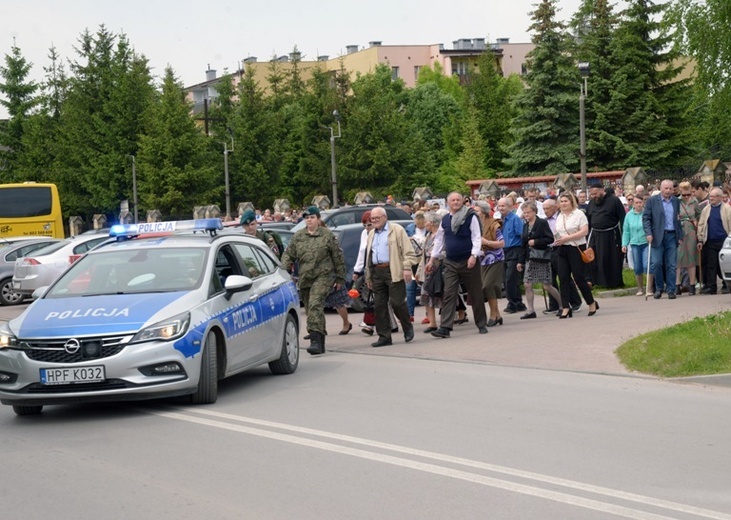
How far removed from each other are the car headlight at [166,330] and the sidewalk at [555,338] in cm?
454

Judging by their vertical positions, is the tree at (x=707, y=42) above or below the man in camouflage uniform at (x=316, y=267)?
above

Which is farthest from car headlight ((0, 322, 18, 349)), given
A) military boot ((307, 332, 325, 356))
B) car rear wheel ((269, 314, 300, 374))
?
military boot ((307, 332, 325, 356))

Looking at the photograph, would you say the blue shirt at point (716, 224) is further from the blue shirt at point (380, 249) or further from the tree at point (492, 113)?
the tree at point (492, 113)

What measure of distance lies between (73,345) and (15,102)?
8548cm

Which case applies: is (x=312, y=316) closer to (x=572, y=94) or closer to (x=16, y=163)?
(x=572, y=94)

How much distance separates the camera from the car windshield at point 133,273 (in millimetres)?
11258

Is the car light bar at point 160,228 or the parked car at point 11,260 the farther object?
the parked car at point 11,260

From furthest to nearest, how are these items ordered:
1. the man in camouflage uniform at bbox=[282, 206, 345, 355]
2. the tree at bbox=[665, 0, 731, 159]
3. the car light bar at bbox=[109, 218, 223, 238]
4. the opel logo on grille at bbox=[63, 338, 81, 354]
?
the tree at bbox=[665, 0, 731, 159], the man in camouflage uniform at bbox=[282, 206, 345, 355], the car light bar at bbox=[109, 218, 223, 238], the opel logo on grille at bbox=[63, 338, 81, 354]

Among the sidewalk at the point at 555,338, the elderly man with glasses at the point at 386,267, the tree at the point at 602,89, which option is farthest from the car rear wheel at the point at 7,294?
the tree at the point at 602,89

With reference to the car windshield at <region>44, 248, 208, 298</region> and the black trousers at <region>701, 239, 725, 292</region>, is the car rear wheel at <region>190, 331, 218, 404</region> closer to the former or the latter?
the car windshield at <region>44, 248, 208, 298</region>

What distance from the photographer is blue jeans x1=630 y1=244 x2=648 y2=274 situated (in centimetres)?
1997

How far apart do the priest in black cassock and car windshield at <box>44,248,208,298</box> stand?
36.0 feet

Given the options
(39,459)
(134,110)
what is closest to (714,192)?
(39,459)

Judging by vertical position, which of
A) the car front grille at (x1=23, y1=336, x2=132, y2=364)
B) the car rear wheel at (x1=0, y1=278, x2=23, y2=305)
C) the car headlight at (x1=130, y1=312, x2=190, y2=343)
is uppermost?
the car headlight at (x1=130, y1=312, x2=190, y2=343)
